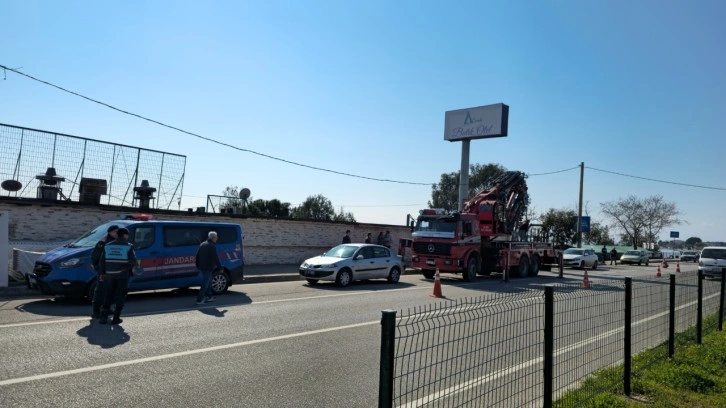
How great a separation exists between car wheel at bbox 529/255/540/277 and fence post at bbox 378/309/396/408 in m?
23.1

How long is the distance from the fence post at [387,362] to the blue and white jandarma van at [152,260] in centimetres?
994

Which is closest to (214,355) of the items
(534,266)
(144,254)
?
(144,254)

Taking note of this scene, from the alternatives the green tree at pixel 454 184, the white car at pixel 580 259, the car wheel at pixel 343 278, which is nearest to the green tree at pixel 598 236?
the green tree at pixel 454 184

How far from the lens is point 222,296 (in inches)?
513

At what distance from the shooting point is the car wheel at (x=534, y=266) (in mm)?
24703

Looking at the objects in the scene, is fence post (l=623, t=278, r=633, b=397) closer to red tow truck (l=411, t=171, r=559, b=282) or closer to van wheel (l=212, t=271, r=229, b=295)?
van wheel (l=212, t=271, r=229, b=295)

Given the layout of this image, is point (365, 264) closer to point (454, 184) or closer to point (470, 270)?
point (470, 270)

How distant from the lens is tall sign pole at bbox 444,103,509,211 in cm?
3391

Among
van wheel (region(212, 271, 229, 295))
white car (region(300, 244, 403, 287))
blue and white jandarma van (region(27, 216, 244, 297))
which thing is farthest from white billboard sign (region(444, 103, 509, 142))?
van wheel (region(212, 271, 229, 295))

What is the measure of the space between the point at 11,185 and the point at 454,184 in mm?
62027

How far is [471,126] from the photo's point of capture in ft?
116

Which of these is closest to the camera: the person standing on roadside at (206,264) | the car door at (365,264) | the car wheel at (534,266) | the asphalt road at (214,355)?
the asphalt road at (214,355)

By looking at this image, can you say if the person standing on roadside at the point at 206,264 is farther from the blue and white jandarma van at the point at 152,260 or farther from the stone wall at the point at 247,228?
the stone wall at the point at 247,228

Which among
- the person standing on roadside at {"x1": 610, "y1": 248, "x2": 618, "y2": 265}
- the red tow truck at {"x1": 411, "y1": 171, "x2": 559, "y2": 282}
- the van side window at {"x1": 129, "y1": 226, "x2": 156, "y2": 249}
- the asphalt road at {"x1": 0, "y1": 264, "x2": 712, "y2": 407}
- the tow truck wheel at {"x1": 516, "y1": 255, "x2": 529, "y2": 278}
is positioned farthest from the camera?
the person standing on roadside at {"x1": 610, "y1": 248, "x2": 618, "y2": 265}
